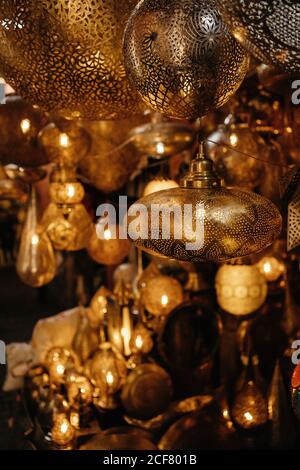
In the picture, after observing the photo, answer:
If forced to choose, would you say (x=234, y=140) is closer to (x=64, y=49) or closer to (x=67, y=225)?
(x=67, y=225)

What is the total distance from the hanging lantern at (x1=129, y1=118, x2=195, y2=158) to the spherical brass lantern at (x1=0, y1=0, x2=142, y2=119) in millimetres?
506

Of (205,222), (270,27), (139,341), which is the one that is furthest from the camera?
(139,341)

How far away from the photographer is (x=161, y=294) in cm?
177

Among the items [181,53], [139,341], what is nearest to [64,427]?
[139,341]

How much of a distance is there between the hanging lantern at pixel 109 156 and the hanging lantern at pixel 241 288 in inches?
18.8

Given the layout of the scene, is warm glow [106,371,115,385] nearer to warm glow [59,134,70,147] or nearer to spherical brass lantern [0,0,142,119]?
warm glow [59,134,70,147]

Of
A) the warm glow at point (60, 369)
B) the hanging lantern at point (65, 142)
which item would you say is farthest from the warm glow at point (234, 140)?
the warm glow at point (60, 369)

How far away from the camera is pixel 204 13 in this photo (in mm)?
696

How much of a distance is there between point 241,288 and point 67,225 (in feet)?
1.89

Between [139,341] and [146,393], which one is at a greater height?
[139,341]

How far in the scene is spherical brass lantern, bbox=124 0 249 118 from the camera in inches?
27.1

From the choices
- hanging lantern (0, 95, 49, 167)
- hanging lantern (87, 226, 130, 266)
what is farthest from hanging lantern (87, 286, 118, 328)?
hanging lantern (0, 95, 49, 167)

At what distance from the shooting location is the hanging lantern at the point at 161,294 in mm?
1773
